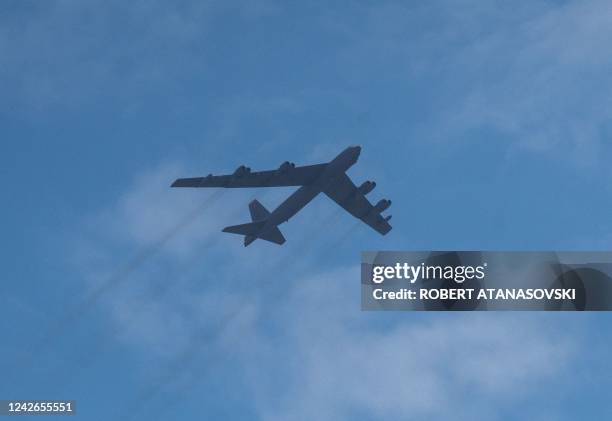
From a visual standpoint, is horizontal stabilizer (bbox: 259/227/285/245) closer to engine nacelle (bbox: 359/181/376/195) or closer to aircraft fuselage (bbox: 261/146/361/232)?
aircraft fuselage (bbox: 261/146/361/232)

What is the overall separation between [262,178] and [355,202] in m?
13.3

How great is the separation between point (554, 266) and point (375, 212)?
86.9 ft

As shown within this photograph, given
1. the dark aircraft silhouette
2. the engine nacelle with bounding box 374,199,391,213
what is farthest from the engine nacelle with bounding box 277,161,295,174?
the engine nacelle with bounding box 374,199,391,213

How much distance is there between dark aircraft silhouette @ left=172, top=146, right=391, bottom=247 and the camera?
87.2m

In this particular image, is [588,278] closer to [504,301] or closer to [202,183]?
[504,301]

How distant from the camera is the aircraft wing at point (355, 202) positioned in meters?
94.1

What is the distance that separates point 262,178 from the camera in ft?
293

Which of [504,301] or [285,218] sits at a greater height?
[285,218]

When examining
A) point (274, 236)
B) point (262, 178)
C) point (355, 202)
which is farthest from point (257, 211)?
point (262, 178)

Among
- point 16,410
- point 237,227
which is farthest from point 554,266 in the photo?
point 16,410

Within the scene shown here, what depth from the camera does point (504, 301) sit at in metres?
72.6

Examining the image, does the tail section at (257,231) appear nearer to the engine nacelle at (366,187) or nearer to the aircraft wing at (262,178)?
the aircraft wing at (262,178)

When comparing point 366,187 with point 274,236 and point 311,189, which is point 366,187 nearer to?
point 311,189

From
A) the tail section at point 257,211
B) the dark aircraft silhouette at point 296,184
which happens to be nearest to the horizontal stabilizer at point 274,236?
the dark aircraft silhouette at point 296,184
